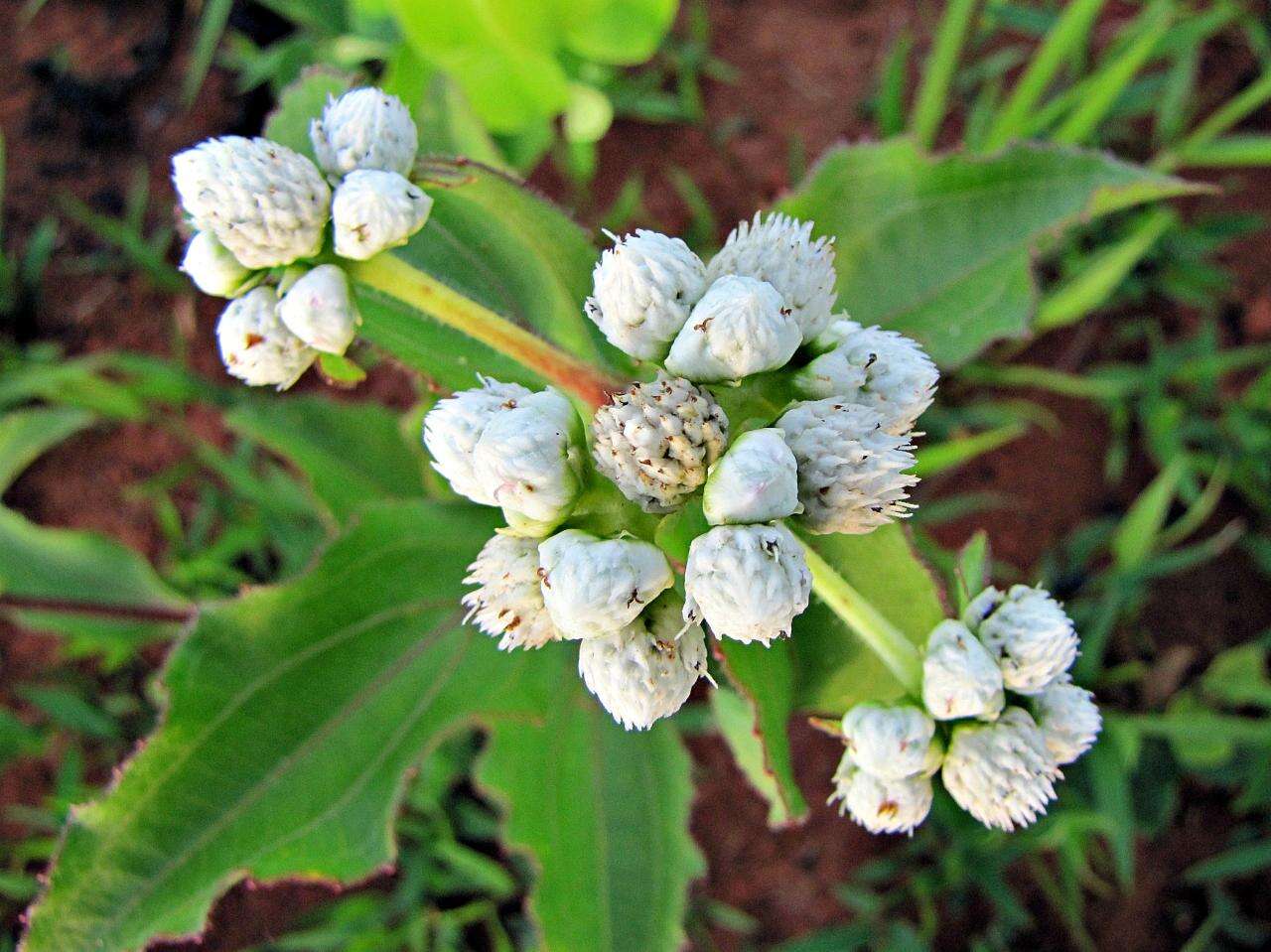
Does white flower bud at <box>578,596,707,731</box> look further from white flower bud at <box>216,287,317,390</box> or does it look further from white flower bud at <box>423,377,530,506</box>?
white flower bud at <box>216,287,317,390</box>

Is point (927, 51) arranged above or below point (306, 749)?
above

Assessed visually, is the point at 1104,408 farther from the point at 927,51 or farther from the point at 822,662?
the point at 822,662

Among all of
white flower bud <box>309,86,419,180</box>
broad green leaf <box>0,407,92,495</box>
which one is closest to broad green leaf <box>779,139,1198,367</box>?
white flower bud <box>309,86,419,180</box>

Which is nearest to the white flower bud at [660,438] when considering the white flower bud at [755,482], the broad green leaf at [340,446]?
the white flower bud at [755,482]

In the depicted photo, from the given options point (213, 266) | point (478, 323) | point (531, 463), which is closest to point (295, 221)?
point (213, 266)

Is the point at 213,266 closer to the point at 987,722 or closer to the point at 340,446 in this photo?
Result: the point at 340,446

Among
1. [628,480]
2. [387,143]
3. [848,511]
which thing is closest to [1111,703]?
[848,511]

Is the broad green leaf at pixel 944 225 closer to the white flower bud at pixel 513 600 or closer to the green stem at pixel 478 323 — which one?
the green stem at pixel 478 323
